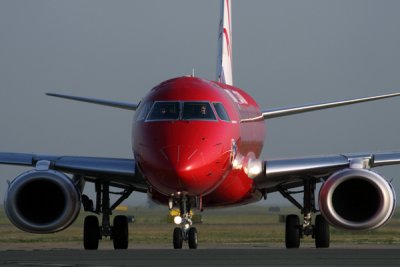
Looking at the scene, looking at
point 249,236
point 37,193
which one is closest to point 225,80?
point 249,236

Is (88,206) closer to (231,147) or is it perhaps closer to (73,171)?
(73,171)

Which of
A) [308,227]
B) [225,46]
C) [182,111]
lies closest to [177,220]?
[182,111]

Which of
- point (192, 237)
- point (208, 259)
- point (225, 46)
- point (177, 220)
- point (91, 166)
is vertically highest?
point (225, 46)

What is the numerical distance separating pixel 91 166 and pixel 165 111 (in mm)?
3449

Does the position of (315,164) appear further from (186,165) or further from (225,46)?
(225,46)

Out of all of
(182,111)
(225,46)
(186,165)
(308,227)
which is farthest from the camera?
(225,46)

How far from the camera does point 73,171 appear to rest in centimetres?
2809

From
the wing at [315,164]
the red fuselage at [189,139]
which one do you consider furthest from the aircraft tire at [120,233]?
the wing at [315,164]

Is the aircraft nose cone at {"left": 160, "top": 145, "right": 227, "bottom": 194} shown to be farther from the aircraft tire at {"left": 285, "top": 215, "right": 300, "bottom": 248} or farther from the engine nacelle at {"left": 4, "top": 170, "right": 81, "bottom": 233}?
the aircraft tire at {"left": 285, "top": 215, "right": 300, "bottom": 248}

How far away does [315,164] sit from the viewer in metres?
27.9

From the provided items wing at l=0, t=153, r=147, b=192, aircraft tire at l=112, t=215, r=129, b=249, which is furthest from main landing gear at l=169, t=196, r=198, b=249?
aircraft tire at l=112, t=215, r=129, b=249

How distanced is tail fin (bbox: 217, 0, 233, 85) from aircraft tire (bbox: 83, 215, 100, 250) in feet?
31.6

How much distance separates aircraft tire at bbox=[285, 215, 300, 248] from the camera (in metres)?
29.2

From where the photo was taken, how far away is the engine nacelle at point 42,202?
87.7 ft
